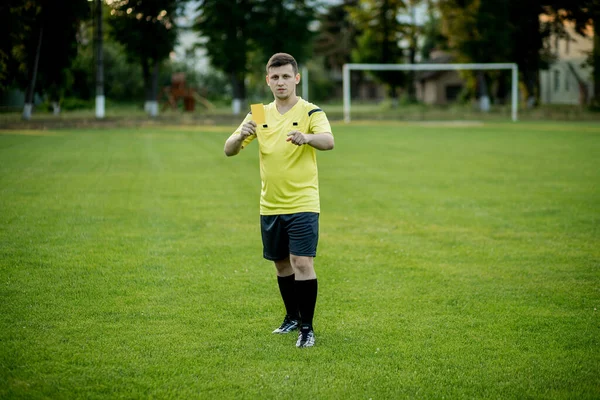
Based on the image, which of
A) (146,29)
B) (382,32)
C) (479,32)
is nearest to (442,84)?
(382,32)

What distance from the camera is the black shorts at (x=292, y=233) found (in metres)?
5.45

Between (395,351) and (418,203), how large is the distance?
7834 mm

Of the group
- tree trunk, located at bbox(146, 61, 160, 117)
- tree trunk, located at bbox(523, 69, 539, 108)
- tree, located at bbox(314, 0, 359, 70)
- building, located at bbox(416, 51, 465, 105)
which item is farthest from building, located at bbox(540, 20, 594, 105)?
tree trunk, located at bbox(146, 61, 160, 117)

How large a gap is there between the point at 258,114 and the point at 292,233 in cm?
91

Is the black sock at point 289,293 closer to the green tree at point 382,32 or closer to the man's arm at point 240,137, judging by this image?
the man's arm at point 240,137

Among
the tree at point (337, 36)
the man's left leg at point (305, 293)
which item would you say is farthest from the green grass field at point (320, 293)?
the tree at point (337, 36)

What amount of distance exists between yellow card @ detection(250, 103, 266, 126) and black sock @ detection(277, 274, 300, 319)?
4.23 feet

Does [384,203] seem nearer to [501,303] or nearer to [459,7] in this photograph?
[501,303]

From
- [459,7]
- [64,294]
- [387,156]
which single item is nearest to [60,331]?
[64,294]

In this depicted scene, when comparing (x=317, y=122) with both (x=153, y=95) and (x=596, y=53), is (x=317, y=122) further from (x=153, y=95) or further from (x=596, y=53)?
(x=153, y=95)

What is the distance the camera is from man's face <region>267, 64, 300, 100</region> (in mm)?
5371

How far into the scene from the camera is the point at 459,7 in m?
55.0

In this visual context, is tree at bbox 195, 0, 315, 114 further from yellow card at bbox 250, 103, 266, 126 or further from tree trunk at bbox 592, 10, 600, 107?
yellow card at bbox 250, 103, 266, 126

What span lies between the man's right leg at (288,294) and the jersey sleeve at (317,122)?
1.12 meters
